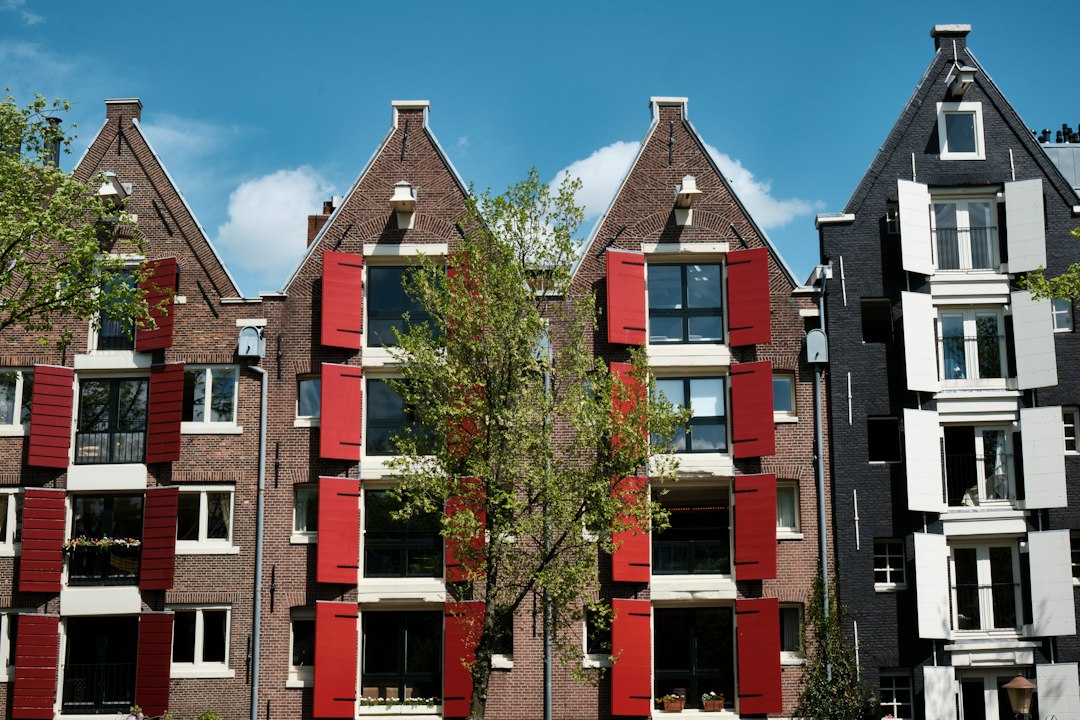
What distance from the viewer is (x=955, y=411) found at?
26391 mm

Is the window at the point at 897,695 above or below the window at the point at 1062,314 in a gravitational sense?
below

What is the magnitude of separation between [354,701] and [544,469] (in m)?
7.47

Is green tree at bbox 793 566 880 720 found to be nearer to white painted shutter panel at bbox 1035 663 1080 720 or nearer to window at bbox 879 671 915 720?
window at bbox 879 671 915 720

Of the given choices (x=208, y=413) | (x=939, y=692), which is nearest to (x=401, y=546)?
(x=208, y=413)

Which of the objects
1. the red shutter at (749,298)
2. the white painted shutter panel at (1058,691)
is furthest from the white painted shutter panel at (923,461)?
the white painted shutter panel at (1058,691)

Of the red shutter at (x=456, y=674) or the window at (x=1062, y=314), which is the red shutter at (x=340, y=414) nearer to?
the red shutter at (x=456, y=674)

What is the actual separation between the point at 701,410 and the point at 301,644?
421 inches

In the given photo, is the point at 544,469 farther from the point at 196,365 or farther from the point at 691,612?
the point at 196,365

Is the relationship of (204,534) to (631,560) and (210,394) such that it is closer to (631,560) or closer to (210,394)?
(210,394)

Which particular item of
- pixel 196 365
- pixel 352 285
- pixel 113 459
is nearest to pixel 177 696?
pixel 113 459

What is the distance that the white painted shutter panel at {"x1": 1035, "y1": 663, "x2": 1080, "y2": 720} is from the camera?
25047mm

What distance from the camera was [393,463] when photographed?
74.1 ft

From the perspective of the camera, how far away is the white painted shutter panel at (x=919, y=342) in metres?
26.2

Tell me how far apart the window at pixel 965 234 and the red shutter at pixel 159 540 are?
1884 cm
